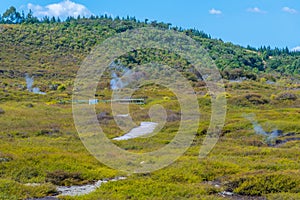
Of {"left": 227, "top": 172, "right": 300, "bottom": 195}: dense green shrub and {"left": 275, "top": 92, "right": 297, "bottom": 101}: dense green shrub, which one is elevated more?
{"left": 275, "top": 92, "right": 297, "bottom": 101}: dense green shrub

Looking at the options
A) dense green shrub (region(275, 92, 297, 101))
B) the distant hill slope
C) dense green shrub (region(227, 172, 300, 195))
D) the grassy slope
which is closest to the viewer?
the grassy slope

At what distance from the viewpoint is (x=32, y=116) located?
4709 centimetres

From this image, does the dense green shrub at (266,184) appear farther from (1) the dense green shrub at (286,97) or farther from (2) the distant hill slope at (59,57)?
(2) the distant hill slope at (59,57)

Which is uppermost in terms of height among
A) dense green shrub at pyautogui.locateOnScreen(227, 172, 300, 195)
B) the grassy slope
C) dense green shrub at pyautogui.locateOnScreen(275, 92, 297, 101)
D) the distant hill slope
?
the distant hill slope

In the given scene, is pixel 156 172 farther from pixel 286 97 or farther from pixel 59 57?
pixel 59 57

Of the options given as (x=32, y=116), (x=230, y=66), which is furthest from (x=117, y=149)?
(x=230, y=66)

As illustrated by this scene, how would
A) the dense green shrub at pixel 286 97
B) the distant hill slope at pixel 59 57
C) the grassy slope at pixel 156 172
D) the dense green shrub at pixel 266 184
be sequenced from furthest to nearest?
the distant hill slope at pixel 59 57
the dense green shrub at pixel 286 97
the dense green shrub at pixel 266 184
the grassy slope at pixel 156 172

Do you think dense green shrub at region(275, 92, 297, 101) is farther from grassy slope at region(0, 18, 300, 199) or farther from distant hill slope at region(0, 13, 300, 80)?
distant hill slope at region(0, 13, 300, 80)

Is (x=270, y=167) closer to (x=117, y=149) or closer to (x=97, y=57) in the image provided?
(x=117, y=149)

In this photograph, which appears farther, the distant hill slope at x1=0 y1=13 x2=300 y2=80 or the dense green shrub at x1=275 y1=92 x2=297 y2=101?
the distant hill slope at x1=0 y1=13 x2=300 y2=80

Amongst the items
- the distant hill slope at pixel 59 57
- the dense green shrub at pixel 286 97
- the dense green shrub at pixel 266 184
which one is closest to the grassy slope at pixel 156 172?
the dense green shrub at pixel 266 184

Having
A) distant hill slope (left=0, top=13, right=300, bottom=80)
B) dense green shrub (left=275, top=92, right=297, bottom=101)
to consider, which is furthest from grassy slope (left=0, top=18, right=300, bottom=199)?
distant hill slope (left=0, top=13, right=300, bottom=80)

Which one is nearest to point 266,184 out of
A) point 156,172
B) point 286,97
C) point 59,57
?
point 156,172

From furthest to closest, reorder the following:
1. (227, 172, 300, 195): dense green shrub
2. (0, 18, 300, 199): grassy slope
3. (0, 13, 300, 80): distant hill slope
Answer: (0, 13, 300, 80): distant hill slope
(227, 172, 300, 195): dense green shrub
(0, 18, 300, 199): grassy slope
